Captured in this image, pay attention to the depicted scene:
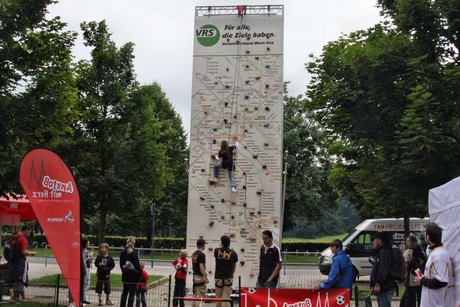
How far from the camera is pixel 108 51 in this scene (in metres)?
26.1

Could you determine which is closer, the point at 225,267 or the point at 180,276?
the point at 225,267

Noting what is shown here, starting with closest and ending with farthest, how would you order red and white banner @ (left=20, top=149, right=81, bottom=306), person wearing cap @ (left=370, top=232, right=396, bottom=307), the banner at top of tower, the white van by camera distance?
red and white banner @ (left=20, top=149, right=81, bottom=306), person wearing cap @ (left=370, top=232, right=396, bottom=307), the banner at top of tower, the white van

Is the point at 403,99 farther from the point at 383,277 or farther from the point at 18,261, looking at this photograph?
the point at 18,261

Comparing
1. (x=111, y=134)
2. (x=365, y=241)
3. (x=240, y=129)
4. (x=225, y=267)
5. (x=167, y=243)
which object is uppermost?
(x=111, y=134)

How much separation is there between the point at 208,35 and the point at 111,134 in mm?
11381

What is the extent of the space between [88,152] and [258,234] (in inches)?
504

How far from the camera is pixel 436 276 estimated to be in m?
7.75

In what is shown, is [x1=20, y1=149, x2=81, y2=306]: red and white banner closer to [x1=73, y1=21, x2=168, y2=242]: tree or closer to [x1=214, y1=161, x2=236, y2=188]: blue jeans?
[x1=214, y1=161, x2=236, y2=188]: blue jeans

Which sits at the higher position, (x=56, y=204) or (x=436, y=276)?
(x=56, y=204)

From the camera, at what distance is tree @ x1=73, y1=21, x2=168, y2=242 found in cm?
2509

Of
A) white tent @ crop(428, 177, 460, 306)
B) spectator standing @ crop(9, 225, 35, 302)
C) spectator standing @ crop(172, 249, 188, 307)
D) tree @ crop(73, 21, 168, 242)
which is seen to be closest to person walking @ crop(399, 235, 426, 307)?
white tent @ crop(428, 177, 460, 306)

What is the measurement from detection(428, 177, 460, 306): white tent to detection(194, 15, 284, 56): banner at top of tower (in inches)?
257

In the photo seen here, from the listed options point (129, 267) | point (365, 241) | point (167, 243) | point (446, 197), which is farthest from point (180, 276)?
point (167, 243)

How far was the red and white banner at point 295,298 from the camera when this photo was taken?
8.98 m
